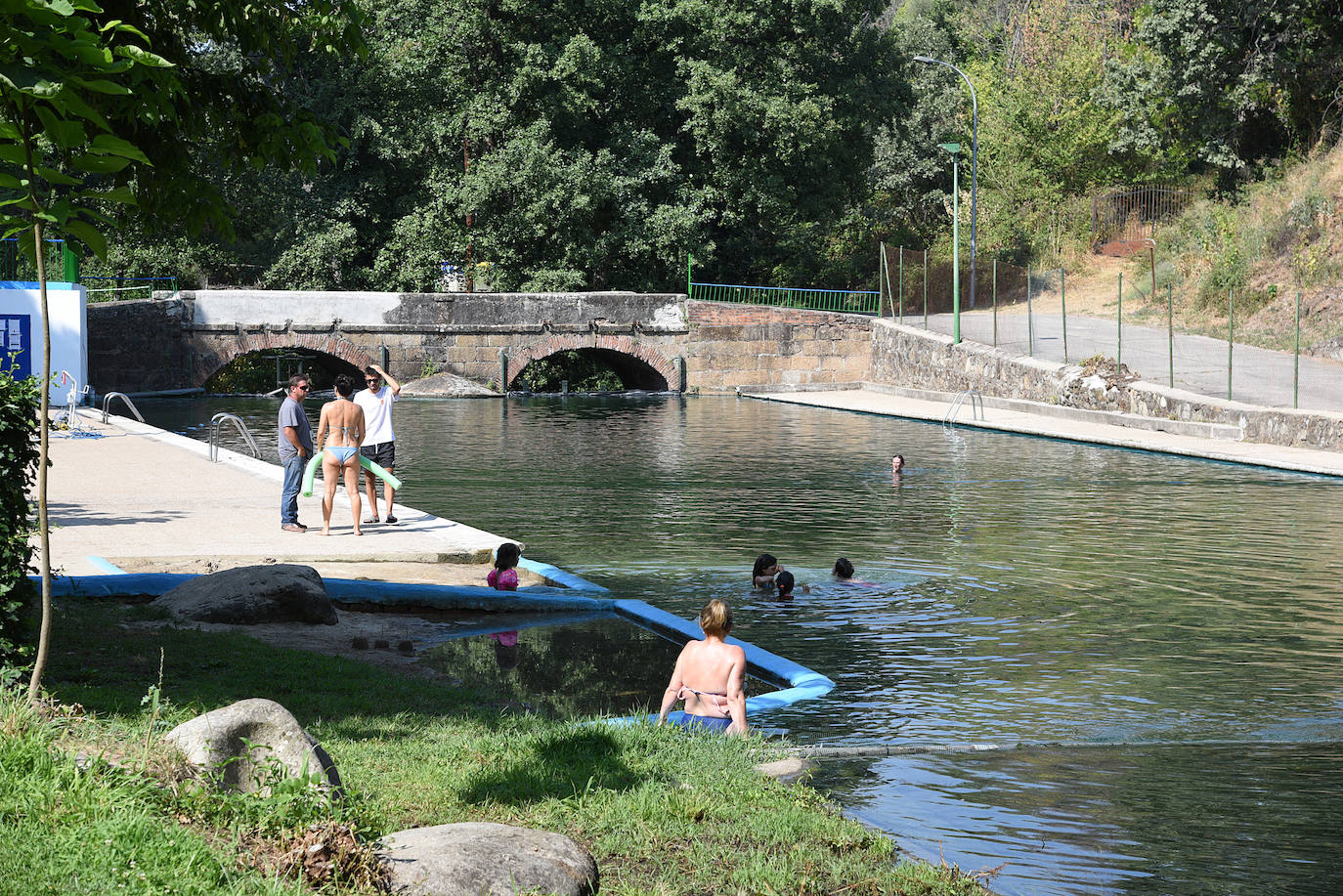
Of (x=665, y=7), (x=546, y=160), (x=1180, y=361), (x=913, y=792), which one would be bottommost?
(x=913, y=792)

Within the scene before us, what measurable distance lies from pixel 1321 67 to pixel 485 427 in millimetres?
25332

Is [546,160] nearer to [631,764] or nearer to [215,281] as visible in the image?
[215,281]

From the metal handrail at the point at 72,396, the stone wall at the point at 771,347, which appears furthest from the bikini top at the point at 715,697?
the stone wall at the point at 771,347

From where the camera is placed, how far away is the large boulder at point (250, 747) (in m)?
4.68

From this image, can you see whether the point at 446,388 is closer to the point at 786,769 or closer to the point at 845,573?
the point at 845,573

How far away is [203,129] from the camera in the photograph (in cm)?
773

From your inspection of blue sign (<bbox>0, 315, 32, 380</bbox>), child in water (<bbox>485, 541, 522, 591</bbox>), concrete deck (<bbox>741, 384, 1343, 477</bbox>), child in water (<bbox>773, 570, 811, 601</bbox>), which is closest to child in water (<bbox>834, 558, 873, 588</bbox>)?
child in water (<bbox>773, 570, 811, 601</bbox>)

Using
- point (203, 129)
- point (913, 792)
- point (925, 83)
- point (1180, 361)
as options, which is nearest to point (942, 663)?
point (913, 792)

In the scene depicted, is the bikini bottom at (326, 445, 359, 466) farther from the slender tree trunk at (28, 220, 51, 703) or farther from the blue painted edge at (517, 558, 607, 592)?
the slender tree trunk at (28, 220, 51, 703)

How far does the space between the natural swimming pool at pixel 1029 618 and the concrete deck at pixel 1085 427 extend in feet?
2.37

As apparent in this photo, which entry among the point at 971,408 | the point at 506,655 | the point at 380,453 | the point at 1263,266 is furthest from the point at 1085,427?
the point at 506,655

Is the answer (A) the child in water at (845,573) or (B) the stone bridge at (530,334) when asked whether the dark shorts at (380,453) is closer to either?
(A) the child in water at (845,573)

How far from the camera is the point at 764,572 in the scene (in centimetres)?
1143

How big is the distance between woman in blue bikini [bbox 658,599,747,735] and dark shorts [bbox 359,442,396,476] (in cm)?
795
